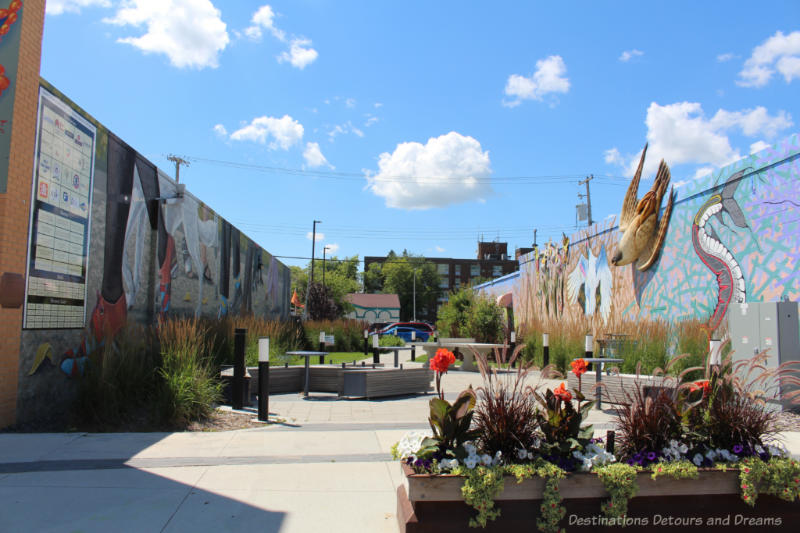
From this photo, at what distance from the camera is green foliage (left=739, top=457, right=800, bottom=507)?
3.65 meters

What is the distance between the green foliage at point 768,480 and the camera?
3.65 metres

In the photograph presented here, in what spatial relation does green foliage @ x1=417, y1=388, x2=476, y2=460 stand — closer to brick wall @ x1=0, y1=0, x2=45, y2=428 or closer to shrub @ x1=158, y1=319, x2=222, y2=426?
shrub @ x1=158, y1=319, x2=222, y2=426

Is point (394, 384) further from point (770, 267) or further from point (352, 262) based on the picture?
point (352, 262)

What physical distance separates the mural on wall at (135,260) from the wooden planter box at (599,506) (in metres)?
6.35

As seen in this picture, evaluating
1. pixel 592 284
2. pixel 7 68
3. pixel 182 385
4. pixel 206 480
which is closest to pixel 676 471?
pixel 206 480

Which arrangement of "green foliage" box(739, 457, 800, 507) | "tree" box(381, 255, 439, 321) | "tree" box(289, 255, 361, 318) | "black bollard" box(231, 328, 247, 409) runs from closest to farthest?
"green foliage" box(739, 457, 800, 507) < "black bollard" box(231, 328, 247, 409) < "tree" box(289, 255, 361, 318) < "tree" box(381, 255, 439, 321)

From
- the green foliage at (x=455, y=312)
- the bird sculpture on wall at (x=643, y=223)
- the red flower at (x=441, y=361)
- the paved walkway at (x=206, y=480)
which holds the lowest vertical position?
the paved walkway at (x=206, y=480)

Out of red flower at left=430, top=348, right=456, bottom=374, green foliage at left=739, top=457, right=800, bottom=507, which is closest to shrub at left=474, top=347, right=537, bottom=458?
red flower at left=430, top=348, right=456, bottom=374

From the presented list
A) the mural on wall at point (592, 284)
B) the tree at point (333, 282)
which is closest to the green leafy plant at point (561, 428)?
the mural on wall at point (592, 284)

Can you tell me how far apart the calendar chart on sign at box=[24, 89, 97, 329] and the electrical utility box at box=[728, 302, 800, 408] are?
1032 cm

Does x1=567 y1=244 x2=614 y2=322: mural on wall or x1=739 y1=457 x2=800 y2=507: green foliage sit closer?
x1=739 y1=457 x2=800 y2=507: green foliage

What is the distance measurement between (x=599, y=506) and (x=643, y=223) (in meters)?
13.2

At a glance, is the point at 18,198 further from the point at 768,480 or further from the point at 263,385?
the point at 768,480

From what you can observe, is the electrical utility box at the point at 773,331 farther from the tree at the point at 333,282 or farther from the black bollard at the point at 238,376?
the tree at the point at 333,282
